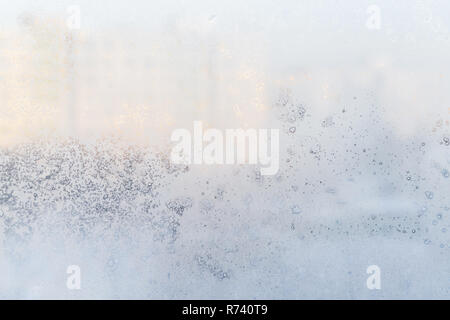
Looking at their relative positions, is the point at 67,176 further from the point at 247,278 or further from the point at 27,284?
the point at 247,278

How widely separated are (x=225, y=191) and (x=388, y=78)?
0.61 metres

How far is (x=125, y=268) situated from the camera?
1.48 m

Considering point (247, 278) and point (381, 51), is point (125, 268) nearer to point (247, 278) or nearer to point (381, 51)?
point (247, 278)

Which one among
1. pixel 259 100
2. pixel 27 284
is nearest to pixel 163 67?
pixel 259 100

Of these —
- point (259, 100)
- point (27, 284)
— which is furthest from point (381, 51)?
point (27, 284)

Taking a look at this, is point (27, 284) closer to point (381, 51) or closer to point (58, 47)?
point (58, 47)

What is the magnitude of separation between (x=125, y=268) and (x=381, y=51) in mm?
1035

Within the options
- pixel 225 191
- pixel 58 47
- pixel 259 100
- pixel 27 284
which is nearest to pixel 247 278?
pixel 225 191

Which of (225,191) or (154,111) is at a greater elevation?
(154,111)

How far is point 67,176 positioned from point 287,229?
70 cm

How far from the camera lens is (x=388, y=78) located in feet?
4.82
